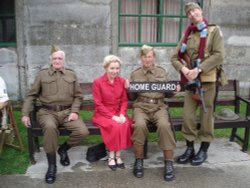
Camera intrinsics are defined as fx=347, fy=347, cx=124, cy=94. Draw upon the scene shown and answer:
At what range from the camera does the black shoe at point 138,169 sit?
4031 mm

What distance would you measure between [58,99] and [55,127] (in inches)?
16.3

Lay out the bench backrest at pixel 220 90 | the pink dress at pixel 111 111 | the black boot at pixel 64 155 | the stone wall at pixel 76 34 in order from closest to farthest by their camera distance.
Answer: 1. the pink dress at pixel 111 111
2. the black boot at pixel 64 155
3. the bench backrest at pixel 220 90
4. the stone wall at pixel 76 34

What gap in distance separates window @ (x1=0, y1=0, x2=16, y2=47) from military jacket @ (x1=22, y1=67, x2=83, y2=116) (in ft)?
8.59

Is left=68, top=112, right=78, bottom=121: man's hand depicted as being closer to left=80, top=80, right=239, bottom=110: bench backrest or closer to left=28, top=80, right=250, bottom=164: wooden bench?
left=28, top=80, right=250, bottom=164: wooden bench

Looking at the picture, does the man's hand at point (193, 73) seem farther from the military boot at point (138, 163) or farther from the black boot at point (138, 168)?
the black boot at point (138, 168)

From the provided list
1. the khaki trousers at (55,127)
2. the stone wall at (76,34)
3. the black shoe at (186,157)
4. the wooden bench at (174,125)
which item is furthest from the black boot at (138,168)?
the stone wall at (76,34)

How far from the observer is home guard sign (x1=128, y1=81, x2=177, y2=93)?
426 centimetres

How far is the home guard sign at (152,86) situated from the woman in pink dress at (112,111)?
0.14 metres

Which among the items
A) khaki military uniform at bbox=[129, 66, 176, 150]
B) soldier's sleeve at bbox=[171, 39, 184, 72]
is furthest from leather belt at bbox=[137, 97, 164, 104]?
soldier's sleeve at bbox=[171, 39, 184, 72]

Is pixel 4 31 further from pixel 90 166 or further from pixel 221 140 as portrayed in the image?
pixel 221 140

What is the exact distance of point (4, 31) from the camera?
6.59 m

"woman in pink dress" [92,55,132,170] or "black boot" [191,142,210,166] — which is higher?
"woman in pink dress" [92,55,132,170]

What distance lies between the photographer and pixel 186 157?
14.5ft

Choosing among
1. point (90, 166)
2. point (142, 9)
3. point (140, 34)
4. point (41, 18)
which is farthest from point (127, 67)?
point (90, 166)
